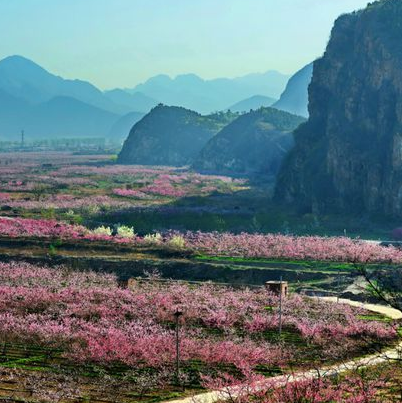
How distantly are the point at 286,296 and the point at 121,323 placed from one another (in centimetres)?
1404

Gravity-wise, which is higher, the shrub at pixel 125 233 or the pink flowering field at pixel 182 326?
the pink flowering field at pixel 182 326

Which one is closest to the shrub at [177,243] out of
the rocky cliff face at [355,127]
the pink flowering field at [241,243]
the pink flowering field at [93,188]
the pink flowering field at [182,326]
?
the pink flowering field at [241,243]

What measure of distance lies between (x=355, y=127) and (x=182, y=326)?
7765cm

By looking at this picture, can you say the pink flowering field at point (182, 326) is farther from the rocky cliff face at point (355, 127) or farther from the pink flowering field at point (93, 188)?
the pink flowering field at point (93, 188)

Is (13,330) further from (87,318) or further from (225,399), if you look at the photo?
(225,399)

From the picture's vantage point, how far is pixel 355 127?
382 ft

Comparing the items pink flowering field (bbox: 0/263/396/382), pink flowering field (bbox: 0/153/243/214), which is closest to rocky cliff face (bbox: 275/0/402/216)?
pink flowering field (bbox: 0/153/243/214)

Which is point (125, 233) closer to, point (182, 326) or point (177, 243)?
point (177, 243)

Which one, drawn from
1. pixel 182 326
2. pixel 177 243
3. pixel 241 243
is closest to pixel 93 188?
pixel 241 243

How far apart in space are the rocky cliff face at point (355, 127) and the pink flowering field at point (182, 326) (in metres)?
55.1

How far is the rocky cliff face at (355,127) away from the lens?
10750 cm

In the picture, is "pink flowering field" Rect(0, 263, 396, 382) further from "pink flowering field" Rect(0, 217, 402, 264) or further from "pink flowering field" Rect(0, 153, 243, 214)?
"pink flowering field" Rect(0, 153, 243, 214)

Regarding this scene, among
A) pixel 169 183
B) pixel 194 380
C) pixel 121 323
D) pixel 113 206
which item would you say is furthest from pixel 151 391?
pixel 169 183

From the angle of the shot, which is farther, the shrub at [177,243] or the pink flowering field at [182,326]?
the shrub at [177,243]
